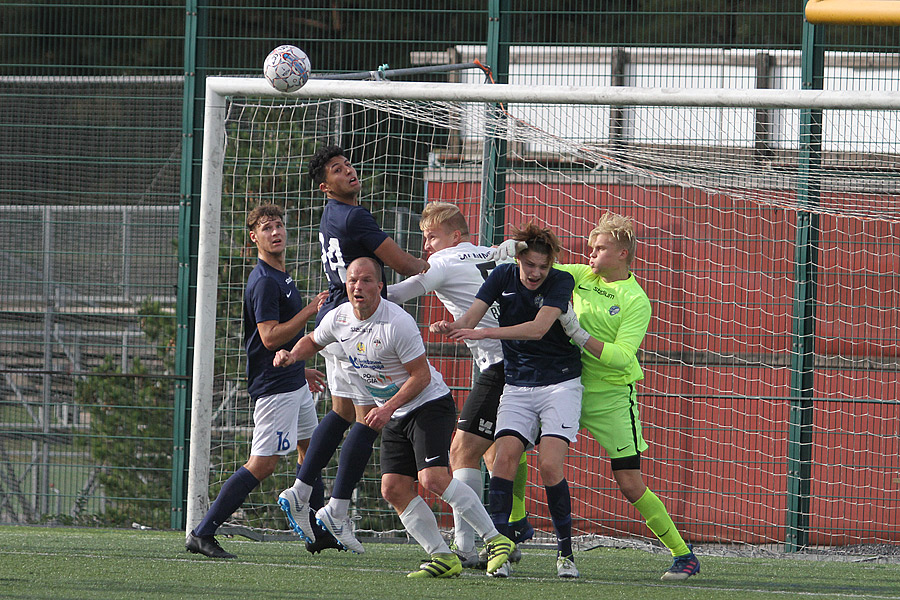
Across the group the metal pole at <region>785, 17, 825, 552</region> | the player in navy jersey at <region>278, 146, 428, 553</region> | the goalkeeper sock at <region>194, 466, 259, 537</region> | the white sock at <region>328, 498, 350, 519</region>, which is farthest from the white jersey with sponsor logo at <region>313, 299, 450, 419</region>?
the metal pole at <region>785, 17, 825, 552</region>

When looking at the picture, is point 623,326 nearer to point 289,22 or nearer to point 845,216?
point 845,216

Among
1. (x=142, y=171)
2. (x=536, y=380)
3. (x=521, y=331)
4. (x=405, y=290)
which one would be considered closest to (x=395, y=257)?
(x=405, y=290)

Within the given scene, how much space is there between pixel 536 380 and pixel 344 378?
97 cm

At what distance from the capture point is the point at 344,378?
536 cm

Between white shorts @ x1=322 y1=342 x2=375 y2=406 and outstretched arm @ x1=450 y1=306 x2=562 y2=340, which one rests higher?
outstretched arm @ x1=450 y1=306 x2=562 y2=340

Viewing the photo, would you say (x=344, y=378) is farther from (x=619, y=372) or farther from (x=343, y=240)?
(x=619, y=372)

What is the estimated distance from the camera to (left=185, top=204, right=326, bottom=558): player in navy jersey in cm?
573

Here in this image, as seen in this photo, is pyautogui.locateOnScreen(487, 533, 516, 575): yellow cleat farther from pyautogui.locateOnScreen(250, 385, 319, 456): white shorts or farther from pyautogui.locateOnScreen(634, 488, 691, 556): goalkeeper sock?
pyautogui.locateOnScreen(250, 385, 319, 456): white shorts

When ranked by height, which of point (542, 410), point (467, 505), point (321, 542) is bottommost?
point (321, 542)

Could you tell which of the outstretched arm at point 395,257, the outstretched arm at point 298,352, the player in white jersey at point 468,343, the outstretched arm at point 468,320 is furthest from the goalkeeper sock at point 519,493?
the outstretched arm at point 298,352

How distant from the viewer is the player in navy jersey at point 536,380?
5145 millimetres

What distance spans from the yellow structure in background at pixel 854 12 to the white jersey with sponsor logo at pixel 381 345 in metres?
2.38

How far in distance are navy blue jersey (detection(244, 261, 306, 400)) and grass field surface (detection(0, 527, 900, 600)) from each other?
967 mm

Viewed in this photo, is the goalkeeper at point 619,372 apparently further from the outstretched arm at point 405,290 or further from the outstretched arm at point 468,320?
the outstretched arm at point 405,290
